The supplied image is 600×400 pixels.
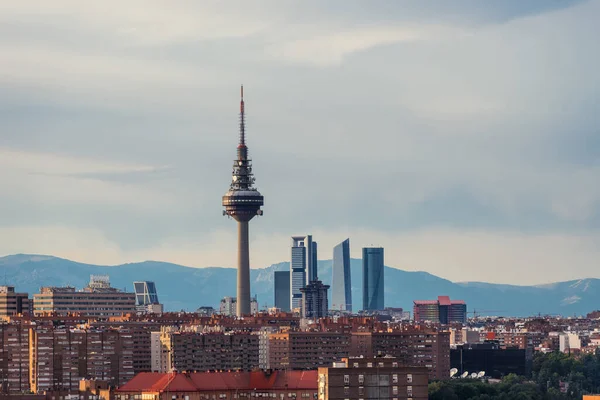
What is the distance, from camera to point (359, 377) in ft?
360

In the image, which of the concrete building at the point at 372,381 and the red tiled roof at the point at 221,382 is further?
the red tiled roof at the point at 221,382

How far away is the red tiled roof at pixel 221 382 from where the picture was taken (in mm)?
159750

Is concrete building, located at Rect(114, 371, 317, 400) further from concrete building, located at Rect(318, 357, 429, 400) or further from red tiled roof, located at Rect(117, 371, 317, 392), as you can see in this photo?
concrete building, located at Rect(318, 357, 429, 400)

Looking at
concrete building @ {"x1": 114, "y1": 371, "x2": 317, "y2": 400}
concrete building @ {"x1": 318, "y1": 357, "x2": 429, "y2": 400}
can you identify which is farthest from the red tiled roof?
concrete building @ {"x1": 318, "y1": 357, "x2": 429, "y2": 400}

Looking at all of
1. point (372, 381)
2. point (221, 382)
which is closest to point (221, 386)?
point (221, 382)

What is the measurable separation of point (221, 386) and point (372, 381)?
54.1 metres

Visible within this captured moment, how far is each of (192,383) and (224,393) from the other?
9.47 ft

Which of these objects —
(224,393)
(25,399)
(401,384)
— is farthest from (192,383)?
(401,384)

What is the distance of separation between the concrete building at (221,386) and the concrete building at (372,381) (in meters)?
41.2

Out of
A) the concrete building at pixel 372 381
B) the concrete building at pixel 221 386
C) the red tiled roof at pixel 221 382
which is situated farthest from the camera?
the red tiled roof at pixel 221 382

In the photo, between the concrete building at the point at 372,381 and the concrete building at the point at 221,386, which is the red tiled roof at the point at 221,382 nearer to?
the concrete building at the point at 221,386

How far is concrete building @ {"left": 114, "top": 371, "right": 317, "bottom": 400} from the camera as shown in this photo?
15825cm

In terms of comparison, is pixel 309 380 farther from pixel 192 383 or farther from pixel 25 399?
pixel 25 399

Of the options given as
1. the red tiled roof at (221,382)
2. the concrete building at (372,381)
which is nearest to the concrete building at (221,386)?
the red tiled roof at (221,382)
